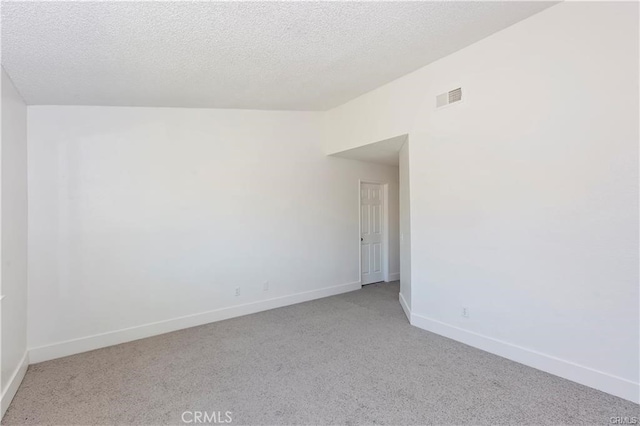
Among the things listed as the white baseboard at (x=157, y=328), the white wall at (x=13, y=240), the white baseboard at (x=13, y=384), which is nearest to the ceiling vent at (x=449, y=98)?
the white baseboard at (x=157, y=328)

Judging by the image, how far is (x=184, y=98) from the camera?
3482 mm

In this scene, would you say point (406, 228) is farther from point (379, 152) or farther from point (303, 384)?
point (303, 384)

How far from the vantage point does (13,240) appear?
8.48ft

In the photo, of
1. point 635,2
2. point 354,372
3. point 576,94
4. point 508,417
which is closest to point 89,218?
point 354,372

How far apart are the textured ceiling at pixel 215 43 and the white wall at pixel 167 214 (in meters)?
0.41

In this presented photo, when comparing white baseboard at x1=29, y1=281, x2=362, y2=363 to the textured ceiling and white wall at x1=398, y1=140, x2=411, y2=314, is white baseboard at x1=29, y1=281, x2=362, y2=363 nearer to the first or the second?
white wall at x1=398, y1=140, x2=411, y2=314

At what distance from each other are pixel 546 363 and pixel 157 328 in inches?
156

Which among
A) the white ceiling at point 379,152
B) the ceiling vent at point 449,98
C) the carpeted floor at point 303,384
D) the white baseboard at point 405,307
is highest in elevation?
the ceiling vent at point 449,98

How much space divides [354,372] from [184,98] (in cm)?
336

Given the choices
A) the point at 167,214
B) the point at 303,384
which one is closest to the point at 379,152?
the point at 167,214

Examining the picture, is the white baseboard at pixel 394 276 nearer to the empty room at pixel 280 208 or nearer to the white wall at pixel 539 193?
the empty room at pixel 280 208

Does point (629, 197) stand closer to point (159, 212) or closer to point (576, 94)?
point (576, 94)

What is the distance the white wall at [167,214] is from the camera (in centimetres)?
311

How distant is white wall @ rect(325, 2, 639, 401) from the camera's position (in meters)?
2.24
